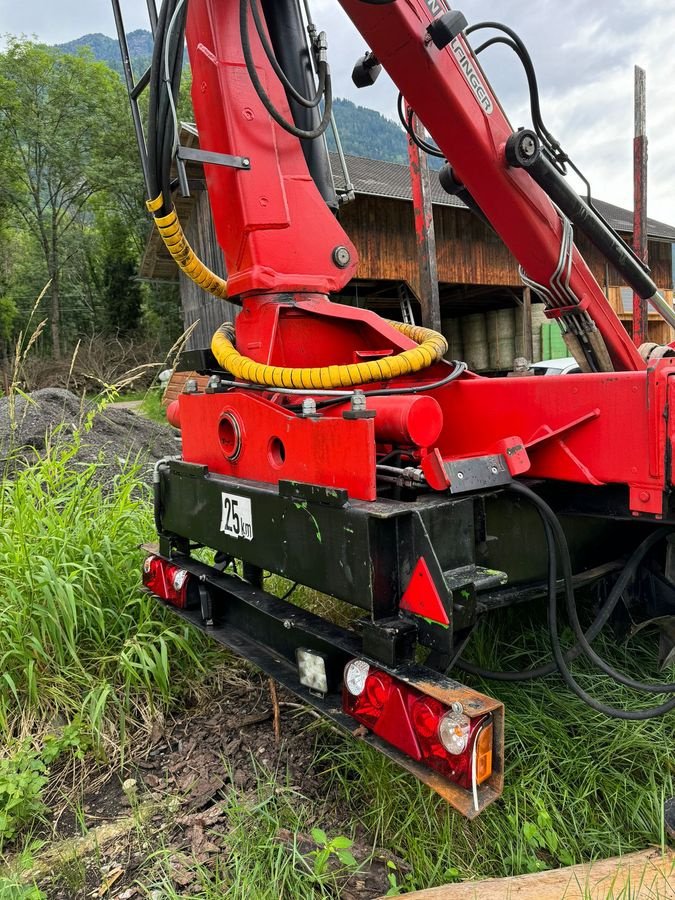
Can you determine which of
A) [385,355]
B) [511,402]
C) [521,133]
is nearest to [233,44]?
[521,133]

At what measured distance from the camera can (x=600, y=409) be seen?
1.74m

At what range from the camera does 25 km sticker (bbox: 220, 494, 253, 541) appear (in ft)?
6.91

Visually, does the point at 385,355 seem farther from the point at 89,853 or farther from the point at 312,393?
the point at 89,853

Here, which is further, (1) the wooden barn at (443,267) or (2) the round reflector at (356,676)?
(1) the wooden barn at (443,267)

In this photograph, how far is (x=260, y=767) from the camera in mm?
2205

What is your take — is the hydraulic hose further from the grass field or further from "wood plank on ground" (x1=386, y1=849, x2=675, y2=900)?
"wood plank on ground" (x1=386, y1=849, x2=675, y2=900)

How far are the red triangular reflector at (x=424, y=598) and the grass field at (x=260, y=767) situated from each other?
694mm

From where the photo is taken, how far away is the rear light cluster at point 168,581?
262 centimetres

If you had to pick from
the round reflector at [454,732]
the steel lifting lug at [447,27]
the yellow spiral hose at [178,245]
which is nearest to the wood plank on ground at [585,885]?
the round reflector at [454,732]

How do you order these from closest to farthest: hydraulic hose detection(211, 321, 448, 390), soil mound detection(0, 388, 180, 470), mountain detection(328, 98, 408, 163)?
1. hydraulic hose detection(211, 321, 448, 390)
2. soil mound detection(0, 388, 180, 470)
3. mountain detection(328, 98, 408, 163)

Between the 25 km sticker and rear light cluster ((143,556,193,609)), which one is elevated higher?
the 25 km sticker

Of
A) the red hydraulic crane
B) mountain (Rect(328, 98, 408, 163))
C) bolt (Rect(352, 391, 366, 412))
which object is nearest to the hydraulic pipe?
the red hydraulic crane

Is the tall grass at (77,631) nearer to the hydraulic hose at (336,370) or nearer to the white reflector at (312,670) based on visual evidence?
the white reflector at (312,670)

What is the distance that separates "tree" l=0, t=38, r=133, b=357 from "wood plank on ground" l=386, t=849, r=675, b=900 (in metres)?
26.8
